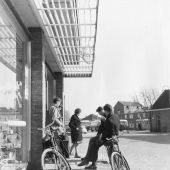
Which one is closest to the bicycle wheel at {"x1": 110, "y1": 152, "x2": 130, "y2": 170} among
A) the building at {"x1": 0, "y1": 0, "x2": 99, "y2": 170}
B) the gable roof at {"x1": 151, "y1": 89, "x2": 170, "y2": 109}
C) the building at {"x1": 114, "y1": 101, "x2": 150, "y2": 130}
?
the building at {"x1": 0, "y1": 0, "x2": 99, "y2": 170}

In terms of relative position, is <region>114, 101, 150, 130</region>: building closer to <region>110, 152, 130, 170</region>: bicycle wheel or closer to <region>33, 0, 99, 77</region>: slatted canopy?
<region>33, 0, 99, 77</region>: slatted canopy

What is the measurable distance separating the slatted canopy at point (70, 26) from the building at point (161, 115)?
44.1m

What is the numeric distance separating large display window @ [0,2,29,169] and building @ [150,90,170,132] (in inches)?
1952

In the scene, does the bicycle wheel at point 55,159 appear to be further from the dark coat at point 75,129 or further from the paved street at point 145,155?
the dark coat at point 75,129

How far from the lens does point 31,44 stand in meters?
10.2

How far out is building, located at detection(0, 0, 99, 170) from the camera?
8.03 meters

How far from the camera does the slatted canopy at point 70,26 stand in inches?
334

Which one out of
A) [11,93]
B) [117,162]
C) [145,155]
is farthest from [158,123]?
[117,162]

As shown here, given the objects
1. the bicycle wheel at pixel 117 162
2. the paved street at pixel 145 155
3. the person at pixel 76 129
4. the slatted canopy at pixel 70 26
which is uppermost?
the slatted canopy at pixel 70 26

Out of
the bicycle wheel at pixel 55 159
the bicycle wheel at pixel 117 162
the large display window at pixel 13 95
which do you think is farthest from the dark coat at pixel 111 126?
the large display window at pixel 13 95

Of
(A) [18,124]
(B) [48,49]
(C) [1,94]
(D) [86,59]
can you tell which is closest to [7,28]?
(C) [1,94]

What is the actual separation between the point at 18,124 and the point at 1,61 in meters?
1.58

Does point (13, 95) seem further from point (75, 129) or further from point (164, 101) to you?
point (164, 101)

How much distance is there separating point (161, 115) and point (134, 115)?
149 feet
